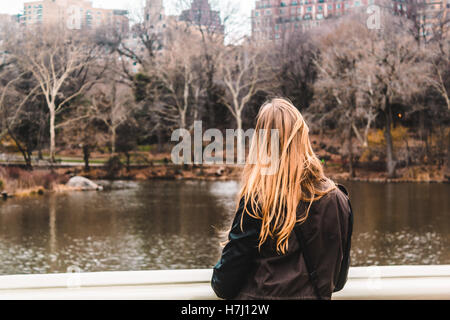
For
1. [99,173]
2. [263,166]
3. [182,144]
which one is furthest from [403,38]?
[263,166]

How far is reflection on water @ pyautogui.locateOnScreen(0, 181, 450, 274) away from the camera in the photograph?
6.32 meters

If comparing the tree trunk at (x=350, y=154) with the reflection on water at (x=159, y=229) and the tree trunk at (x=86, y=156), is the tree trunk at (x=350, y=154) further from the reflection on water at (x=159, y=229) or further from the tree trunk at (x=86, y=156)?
the tree trunk at (x=86, y=156)

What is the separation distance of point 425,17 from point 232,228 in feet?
54.8

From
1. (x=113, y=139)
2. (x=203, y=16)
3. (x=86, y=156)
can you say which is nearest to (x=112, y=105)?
(x=113, y=139)

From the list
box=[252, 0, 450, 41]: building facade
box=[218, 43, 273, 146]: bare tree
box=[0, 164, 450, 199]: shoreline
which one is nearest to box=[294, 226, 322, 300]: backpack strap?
box=[0, 164, 450, 199]: shoreline

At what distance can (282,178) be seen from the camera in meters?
0.93

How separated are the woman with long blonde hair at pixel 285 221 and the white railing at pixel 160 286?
15cm

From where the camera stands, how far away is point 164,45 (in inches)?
685

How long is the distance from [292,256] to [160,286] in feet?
1.05

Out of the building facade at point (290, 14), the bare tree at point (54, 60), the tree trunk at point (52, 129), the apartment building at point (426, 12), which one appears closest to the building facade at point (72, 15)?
the bare tree at point (54, 60)

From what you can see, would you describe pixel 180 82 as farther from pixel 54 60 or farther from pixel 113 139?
pixel 54 60

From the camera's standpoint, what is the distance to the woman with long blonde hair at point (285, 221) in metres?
0.91

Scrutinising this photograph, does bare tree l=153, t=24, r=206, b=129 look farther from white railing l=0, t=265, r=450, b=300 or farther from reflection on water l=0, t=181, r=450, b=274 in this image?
white railing l=0, t=265, r=450, b=300

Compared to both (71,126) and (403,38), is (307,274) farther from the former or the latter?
(71,126)
